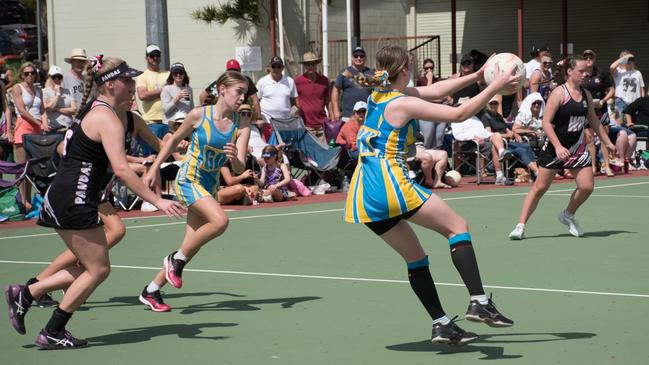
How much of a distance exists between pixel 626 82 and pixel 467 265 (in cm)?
1964

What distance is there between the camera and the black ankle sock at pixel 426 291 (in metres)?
7.08

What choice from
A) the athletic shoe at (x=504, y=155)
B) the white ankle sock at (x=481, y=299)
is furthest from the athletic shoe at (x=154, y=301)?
the athletic shoe at (x=504, y=155)

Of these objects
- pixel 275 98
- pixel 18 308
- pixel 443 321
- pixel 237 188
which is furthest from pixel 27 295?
pixel 275 98

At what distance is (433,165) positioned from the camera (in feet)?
64.0

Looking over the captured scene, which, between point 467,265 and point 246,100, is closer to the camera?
point 467,265

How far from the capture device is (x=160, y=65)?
18312mm

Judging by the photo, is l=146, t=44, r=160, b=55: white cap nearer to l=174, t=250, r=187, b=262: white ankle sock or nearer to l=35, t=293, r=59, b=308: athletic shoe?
l=35, t=293, r=59, b=308: athletic shoe

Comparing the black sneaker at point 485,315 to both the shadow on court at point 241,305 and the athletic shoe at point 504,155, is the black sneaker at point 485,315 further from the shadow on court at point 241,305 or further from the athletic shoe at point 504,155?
the athletic shoe at point 504,155

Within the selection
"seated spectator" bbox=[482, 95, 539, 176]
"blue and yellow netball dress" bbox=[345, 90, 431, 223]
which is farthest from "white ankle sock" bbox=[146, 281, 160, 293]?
"seated spectator" bbox=[482, 95, 539, 176]

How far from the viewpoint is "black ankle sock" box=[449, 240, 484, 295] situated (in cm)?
700

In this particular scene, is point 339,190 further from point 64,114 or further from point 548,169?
point 548,169

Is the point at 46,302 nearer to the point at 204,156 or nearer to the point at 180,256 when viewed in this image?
the point at 180,256

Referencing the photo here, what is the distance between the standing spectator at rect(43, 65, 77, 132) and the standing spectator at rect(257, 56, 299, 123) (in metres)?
3.42

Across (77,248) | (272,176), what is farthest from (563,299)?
(272,176)
